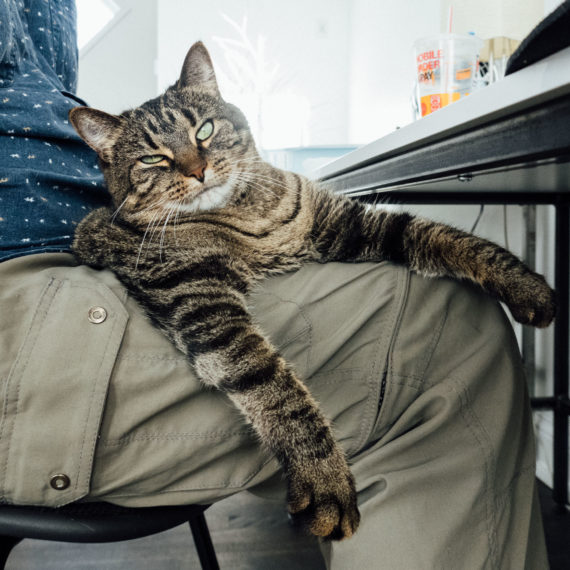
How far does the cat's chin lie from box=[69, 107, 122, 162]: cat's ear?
189 millimetres

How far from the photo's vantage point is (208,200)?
0.87m

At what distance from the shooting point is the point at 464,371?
1.88 feet

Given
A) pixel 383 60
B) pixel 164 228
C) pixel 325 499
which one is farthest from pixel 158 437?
pixel 383 60

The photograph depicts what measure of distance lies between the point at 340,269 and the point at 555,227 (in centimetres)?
95

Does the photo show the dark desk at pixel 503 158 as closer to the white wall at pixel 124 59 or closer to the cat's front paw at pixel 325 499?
the cat's front paw at pixel 325 499

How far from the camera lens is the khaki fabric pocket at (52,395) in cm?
50

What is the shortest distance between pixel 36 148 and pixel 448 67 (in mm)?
841

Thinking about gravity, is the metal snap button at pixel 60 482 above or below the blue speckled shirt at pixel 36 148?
below

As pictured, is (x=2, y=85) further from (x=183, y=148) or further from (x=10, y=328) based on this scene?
(x=10, y=328)

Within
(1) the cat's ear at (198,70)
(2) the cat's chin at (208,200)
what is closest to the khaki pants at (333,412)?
(2) the cat's chin at (208,200)

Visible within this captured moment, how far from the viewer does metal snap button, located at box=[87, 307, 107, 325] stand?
54cm

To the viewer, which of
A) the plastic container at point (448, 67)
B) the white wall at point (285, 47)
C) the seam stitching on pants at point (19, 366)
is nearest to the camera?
the seam stitching on pants at point (19, 366)

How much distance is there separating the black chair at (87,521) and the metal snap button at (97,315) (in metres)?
0.22

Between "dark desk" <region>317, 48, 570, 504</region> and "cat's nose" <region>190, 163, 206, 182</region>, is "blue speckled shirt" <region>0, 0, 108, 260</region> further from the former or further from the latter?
"dark desk" <region>317, 48, 570, 504</region>
